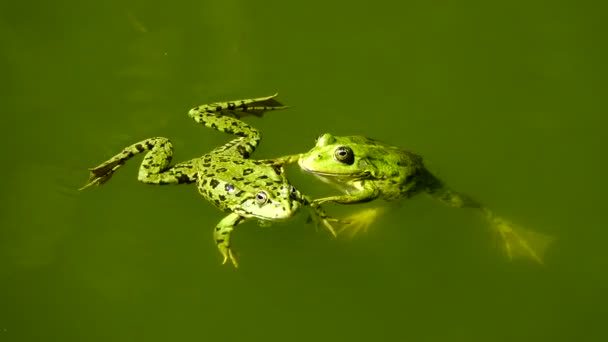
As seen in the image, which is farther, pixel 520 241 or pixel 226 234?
pixel 520 241

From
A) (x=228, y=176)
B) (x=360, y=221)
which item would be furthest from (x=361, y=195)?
(x=228, y=176)

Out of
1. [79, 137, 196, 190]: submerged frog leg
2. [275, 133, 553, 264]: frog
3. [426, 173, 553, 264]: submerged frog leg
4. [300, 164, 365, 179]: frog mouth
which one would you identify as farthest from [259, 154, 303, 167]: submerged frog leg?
[426, 173, 553, 264]: submerged frog leg

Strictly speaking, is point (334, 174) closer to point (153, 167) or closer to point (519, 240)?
point (153, 167)

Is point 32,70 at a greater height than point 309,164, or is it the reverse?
point 32,70

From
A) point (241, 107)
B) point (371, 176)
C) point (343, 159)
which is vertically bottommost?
point (371, 176)

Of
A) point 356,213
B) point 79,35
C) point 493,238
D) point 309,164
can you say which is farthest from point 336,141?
point 79,35

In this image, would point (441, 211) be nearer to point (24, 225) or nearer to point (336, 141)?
point (336, 141)

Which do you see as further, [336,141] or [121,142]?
[121,142]

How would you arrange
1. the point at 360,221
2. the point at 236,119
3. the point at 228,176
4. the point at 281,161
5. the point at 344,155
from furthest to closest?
1. the point at 236,119
2. the point at 360,221
3. the point at 281,161
4. the point at 344,155
5. the point at 228,176

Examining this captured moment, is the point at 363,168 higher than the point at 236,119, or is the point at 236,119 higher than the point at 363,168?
the point at 236,119
